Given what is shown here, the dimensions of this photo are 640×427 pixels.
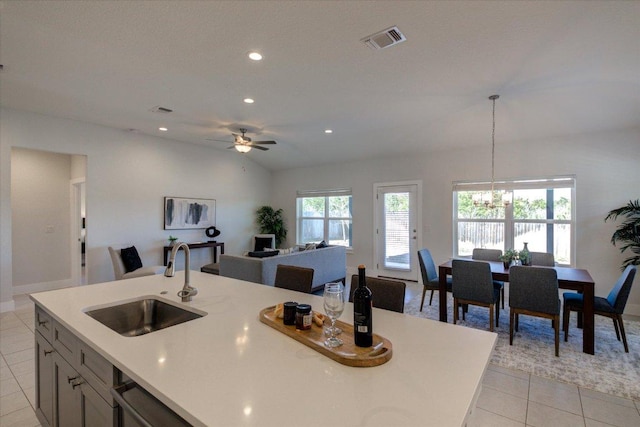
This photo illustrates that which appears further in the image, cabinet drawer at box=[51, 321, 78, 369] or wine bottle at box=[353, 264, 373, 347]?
cabinet drawer at box=[51, 321, 78, 369]

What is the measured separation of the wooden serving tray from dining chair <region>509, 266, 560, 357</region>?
2.63 metres

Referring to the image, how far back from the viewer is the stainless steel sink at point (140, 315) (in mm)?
1787

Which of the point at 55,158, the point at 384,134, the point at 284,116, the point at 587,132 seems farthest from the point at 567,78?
the point at 55,158

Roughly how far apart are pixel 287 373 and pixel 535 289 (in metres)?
3.13

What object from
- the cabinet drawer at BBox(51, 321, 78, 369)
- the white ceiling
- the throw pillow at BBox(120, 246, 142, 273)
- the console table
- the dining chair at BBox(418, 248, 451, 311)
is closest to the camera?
the cabinet drawer at BBox(51, 321, 78, 369)

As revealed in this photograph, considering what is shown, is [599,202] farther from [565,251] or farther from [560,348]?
[560,348]

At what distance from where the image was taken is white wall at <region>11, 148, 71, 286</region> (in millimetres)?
5379

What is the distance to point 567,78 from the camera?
133 inches

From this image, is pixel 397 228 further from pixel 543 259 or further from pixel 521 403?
pixel 521 403

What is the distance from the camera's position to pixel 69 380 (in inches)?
58.8

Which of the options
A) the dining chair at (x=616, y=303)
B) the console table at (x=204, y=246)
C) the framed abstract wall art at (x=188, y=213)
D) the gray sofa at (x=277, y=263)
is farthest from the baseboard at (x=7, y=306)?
the dining chair at (x=616, y=303)

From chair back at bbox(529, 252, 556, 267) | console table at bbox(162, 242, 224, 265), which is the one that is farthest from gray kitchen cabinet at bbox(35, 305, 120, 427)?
chair back at bbox(529, 252, 556, 267)

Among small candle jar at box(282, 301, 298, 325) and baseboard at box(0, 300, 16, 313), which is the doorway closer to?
small candle jar at box(282, 301, 298, 325)

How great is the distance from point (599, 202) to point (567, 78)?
226cm
